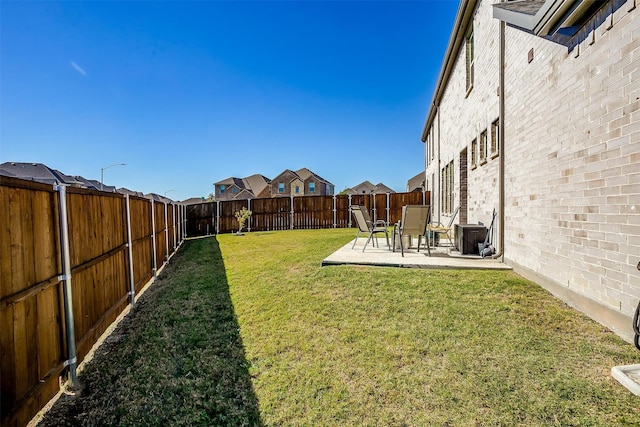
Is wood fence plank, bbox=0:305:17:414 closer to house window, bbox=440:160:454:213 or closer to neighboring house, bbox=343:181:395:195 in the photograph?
house window, bbox=440:160:454:213

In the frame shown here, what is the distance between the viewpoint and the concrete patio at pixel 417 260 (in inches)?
220

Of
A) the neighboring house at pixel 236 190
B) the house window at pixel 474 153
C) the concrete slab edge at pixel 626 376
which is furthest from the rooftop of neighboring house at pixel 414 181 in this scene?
the concrete slab edge at pixel 626 376

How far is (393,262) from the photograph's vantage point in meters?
5.95

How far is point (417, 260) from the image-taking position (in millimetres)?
6082

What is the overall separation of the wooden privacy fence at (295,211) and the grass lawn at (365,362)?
1424 cm

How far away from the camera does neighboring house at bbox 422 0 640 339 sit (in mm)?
2818

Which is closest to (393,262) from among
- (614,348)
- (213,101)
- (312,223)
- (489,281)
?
(489,281)

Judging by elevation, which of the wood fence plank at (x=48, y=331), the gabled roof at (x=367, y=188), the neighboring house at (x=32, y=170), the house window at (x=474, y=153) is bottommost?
→ the wood fence plank at (x=48, y=331)

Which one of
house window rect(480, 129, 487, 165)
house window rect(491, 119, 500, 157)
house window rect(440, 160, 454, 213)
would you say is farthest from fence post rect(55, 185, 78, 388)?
house window rect(440, 160, 454, 213)

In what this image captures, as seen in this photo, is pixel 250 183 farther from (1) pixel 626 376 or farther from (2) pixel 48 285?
(1) pixel 626 376

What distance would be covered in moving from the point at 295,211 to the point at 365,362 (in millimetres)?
16698

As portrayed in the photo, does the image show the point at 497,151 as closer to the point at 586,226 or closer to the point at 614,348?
the point at 586,226

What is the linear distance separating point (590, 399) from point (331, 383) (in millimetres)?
1760

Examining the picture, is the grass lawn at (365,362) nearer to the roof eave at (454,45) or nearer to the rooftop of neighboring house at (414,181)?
the roof eave at (454,45)
